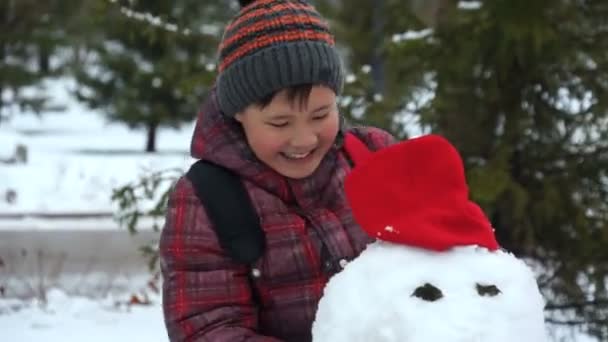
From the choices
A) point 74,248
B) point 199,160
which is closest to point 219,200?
point 199,160

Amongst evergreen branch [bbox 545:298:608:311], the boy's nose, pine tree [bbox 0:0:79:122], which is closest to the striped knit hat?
the boy's nose

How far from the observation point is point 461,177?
1.61 metres

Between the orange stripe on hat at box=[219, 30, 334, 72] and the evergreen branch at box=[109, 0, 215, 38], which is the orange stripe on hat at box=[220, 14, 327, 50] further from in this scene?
the evergreen branch at box=[109, 0, 215, 38]

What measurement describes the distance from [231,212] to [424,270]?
22.2 inches

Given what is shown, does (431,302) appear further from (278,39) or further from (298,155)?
(278,39)

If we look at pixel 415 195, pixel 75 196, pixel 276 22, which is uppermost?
pixel 276 22

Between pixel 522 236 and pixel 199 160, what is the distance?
9.87 feet

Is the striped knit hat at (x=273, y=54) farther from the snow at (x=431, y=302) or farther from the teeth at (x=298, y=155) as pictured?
the snow at (x=431, y=302)

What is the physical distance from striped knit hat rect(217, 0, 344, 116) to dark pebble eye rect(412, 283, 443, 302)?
589mm

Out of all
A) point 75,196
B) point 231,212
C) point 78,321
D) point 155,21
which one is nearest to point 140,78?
point 75,196

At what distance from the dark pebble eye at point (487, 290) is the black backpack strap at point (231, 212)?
58 centimetres

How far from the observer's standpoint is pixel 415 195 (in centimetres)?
159

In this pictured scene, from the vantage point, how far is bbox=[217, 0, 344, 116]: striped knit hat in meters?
1.85

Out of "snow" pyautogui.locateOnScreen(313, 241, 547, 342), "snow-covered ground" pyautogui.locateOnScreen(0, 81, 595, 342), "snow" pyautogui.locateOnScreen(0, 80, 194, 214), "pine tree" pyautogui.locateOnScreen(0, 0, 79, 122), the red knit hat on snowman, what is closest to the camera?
"snow" pyautogui.locateOnScreen(313, 241, 547, 342)
